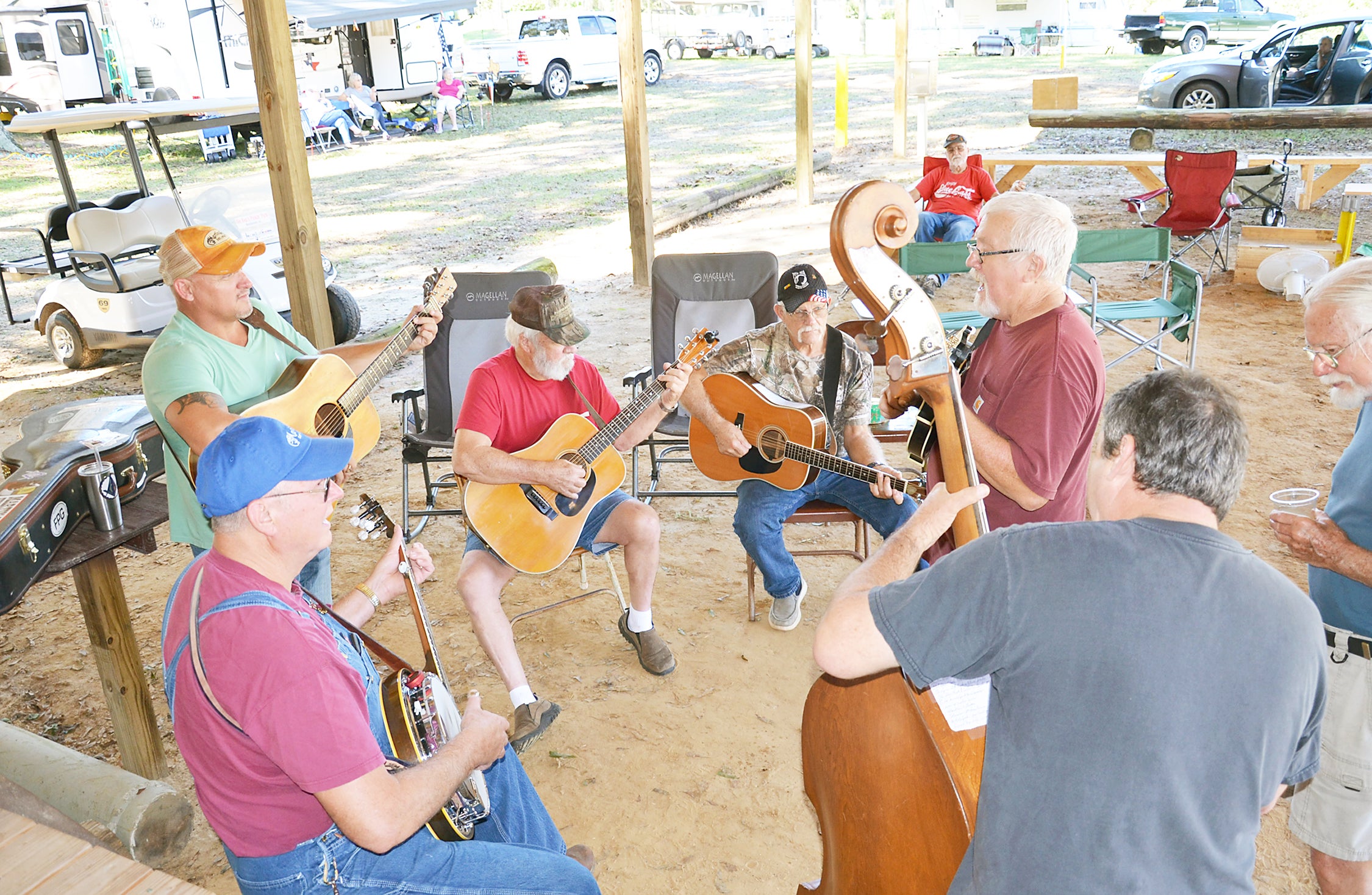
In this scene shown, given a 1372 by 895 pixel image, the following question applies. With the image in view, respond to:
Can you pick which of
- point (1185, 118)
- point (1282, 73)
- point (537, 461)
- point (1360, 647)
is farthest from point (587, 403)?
point (1282, 73)

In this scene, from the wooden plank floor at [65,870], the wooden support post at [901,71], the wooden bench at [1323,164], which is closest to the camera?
the wooden plank floor at [65,870]

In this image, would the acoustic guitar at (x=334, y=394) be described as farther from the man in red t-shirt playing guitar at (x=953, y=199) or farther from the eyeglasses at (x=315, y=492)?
the man in red t-shirt playing guitar at (x=953, y=199)

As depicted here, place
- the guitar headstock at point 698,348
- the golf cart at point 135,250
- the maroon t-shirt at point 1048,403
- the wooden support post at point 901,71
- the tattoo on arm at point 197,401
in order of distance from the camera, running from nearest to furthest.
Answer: the maroon t-shirt at point 1048,403, the tattoo on arm at point 197,401, the guitar headstock at point 698,348, the golf cart at point 135,250, the wooden support post at point 901,71

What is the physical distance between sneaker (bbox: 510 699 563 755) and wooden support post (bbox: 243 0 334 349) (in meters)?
2.18

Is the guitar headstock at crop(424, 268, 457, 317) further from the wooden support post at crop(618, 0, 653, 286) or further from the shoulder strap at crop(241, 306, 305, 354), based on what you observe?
the wooden support post at crop(618, 0, 653, 286)

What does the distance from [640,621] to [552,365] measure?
1040 mm

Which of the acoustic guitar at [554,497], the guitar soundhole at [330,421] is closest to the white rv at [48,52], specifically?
the guitar soundhole at [330,421]

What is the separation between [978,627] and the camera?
1.39 m

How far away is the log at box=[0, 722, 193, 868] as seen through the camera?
2531 millimetres

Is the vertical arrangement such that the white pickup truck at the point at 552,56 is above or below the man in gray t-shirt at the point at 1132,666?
above

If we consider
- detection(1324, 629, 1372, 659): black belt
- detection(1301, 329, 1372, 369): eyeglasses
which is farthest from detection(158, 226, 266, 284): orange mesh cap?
detection(1324, 629, 1372, 659): black belt

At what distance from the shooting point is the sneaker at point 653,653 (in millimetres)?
3818

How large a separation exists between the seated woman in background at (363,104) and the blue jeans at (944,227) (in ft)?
44.9

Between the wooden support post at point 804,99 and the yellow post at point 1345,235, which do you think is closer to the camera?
the yellow post at point 1345,235
